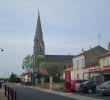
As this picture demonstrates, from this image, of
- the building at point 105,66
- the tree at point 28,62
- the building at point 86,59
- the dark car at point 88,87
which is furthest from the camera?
the tree at point 28,62

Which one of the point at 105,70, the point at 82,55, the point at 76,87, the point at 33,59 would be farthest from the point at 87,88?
the point at 33,59

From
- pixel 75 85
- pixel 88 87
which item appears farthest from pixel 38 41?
pixel 88 87

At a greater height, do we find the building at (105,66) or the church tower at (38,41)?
the church tower at (38,41)

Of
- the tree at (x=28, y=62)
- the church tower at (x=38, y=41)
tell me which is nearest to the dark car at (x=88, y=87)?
the tree at (x=28, y=62)

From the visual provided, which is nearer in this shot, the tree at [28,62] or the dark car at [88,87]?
the dark car at [88,87]

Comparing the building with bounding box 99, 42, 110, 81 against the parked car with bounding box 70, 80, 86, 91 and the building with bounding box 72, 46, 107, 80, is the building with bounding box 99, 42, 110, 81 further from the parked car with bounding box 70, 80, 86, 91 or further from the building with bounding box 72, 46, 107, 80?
the parked car with bounding box 70, 80, 86, 91

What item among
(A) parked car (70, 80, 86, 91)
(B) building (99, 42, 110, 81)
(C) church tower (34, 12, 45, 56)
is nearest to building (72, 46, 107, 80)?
(B) building (99, 42, 110, 81)

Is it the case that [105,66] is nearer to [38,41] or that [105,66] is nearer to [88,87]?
[88,87]

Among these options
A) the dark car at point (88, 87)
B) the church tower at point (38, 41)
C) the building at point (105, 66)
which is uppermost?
the church tower at point (38, 41)

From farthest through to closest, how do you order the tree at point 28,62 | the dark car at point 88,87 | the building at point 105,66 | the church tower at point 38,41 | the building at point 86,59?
the church tower at point 38,41 → the tree at point 28,62 → the building at point 86,59 → the building at point 105,66 → the dark car at point 88,87

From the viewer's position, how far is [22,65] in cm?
14562

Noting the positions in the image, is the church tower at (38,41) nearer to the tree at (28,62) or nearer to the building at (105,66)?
the tree at (28,62)

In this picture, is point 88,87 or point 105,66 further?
point 105,66

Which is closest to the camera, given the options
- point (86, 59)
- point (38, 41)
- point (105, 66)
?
point (105, 66)
